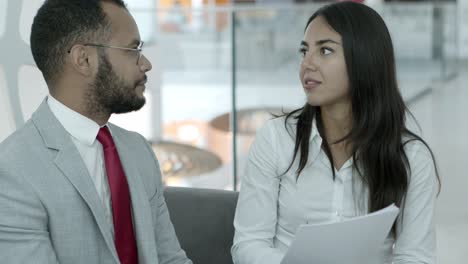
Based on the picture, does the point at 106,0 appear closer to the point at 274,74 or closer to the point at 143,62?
the point at 143,62

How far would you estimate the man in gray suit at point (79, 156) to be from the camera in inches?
62.1

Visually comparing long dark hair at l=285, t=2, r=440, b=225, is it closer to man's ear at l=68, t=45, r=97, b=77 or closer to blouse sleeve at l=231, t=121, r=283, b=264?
blouse sleeve at l=231, t=121, r=283, b=264

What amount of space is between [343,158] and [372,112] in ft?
0.50

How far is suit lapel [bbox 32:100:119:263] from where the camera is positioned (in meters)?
1.65

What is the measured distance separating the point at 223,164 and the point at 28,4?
6.87 ft

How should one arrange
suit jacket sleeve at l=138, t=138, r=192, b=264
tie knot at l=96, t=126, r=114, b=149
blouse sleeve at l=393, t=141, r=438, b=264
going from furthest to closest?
1. blouse sleeve at l=393, t=141, r=438, b=264
2. suit jacket sleeve at l=138, t=138, r=192, b=264
3. tie knot at l=96, t=126, r=114, b=149

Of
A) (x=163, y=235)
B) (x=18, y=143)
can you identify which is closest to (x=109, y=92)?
Answer: (x=18, y=143)

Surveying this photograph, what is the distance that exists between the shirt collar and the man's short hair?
0.21 feet

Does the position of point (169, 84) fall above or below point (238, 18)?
below

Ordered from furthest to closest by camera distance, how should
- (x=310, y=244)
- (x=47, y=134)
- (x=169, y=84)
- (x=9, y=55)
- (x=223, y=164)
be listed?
1. (x=169, y=84)
2. (x=223, y=164)
3. (x=9, y=55)
4. (x=310, y=244)
5. (x=47, y=134)

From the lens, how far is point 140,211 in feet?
5.99

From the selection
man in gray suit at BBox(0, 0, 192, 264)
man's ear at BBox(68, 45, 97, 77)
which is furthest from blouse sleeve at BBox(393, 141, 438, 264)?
man's ear at BBox(68, 45, 97, 77)

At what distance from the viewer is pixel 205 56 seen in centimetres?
501

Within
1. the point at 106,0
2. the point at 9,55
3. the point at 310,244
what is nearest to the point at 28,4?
the point at 9,55
